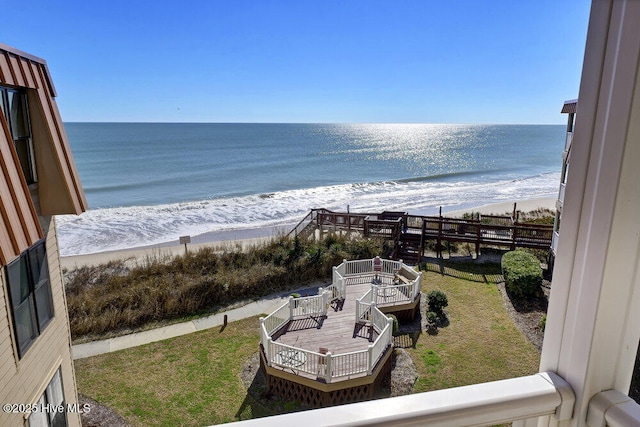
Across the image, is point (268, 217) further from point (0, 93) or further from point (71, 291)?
point (0, 93)

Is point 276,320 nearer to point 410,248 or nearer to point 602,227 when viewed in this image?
point 410,248

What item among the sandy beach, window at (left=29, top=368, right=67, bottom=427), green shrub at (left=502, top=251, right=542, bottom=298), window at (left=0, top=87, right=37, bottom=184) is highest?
window at (left=0, top=87, right=37, bottom=184)

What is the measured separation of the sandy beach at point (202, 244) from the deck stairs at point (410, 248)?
19.8ft

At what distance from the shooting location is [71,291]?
12.4m

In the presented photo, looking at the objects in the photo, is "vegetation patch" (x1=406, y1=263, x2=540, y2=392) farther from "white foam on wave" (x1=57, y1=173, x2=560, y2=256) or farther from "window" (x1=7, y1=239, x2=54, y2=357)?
"white foam on wave" (x1=57, y1=173, x2=560, y2=256)

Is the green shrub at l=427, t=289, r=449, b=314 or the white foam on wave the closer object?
the green shrub at l=427, t=289, r=449, b=314

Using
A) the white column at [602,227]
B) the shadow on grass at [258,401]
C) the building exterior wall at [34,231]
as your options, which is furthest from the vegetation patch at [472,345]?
the white column at [602,227]

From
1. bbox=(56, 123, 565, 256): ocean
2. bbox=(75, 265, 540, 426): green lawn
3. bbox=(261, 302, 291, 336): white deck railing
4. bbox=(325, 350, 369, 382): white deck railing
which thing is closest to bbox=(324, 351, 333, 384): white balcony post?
bbox=(325, 350, 369, 382): white deck railing

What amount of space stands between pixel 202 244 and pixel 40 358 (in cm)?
1571

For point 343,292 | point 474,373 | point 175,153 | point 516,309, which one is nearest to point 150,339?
point 343,292

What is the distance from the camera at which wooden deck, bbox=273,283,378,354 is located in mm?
8766

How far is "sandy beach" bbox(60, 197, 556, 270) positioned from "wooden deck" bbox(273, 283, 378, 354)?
7.24 m

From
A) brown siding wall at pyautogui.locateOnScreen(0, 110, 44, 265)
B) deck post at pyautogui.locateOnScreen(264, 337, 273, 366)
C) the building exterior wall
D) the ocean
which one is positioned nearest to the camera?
brown siding wall at pyautogui.locateOnScreen(0, 110, 44, 265)

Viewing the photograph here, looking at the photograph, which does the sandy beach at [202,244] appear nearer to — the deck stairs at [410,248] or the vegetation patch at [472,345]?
the deck stairs at [410,248]
